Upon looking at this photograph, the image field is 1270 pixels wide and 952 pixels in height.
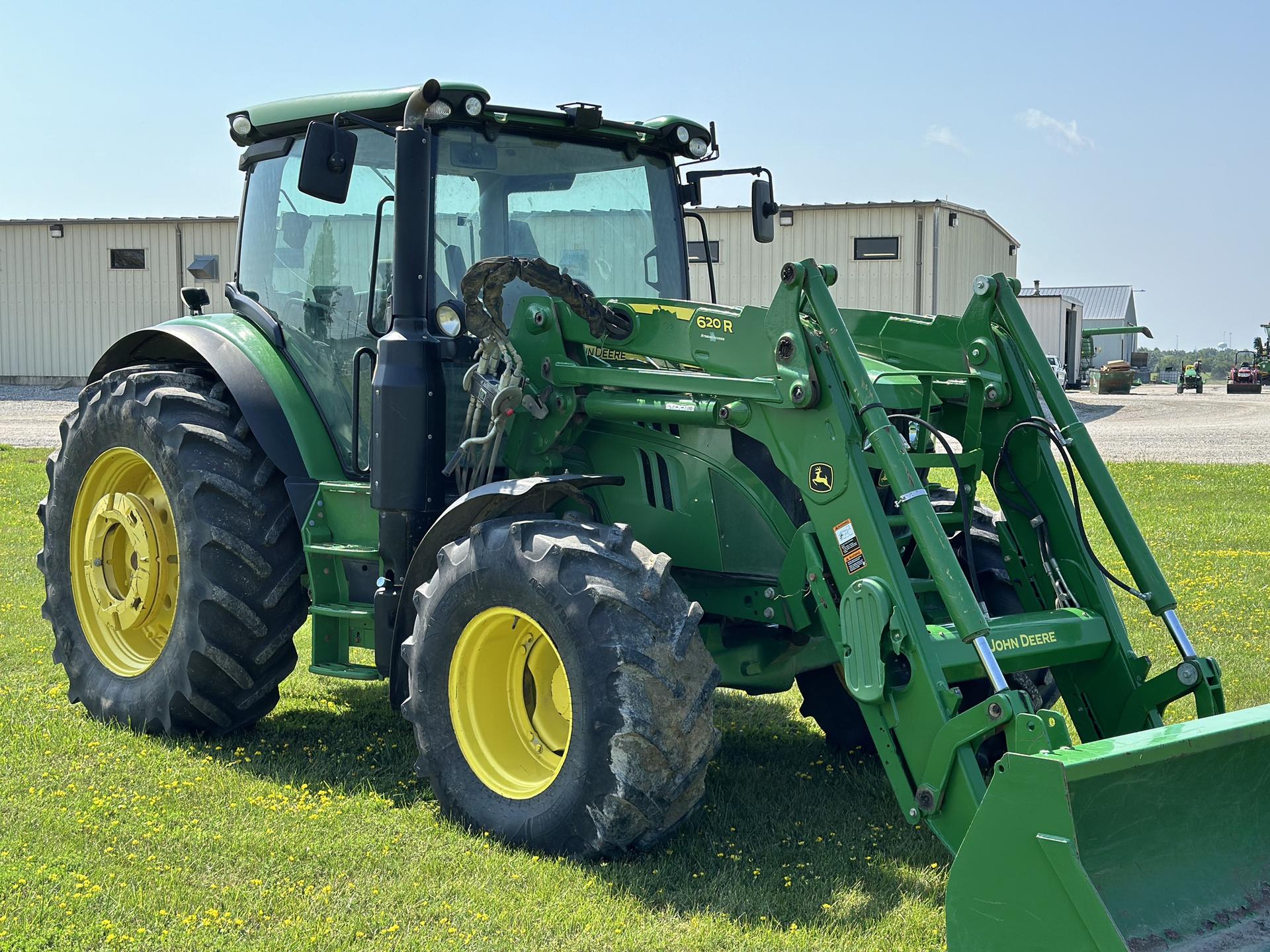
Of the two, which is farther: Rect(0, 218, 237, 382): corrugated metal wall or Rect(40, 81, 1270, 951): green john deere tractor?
Rect(0, 218, 237, 382): corrugated metal wall

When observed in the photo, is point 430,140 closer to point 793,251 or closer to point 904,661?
point 904,661

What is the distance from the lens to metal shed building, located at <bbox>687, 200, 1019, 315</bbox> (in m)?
27.8

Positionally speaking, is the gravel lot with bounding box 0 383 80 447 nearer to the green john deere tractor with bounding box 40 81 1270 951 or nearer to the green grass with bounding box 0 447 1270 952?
the green john deere tractor with bounding box 40 81 1270 951

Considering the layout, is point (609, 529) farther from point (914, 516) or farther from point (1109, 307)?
point (1109, 307)

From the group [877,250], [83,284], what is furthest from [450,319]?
[83,284]

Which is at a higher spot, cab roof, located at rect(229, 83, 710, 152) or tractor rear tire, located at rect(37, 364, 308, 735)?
cab roof, located at rect(229, 83, 710, 152)

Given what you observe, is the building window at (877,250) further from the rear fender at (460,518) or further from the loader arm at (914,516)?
the rear fender at (460,518)

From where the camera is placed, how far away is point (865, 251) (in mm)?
28453

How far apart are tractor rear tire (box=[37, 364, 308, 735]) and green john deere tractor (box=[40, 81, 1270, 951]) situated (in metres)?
0.02

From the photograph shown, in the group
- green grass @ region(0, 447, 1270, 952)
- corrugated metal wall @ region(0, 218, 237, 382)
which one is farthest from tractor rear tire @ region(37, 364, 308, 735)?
corrugated metal wall @ region(0, 218, 237, 382)

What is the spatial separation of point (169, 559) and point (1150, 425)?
25.5 meters

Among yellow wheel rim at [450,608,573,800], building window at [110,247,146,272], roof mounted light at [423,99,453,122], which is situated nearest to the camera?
yellow wheel rim at [450,608,573,800]

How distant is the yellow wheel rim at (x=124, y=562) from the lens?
6.55 metres

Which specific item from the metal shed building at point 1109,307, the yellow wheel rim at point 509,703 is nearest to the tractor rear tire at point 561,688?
the yellow wheel rim at point 509,703
